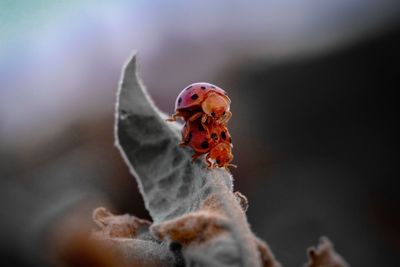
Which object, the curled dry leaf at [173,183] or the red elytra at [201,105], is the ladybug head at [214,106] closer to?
the red elytra at [201,105]

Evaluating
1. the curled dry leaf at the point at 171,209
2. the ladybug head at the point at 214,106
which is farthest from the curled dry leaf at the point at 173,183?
the ladybug head at the point at 214,106

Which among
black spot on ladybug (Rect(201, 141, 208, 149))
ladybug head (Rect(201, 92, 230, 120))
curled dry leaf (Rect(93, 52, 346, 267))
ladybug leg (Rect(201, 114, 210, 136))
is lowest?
curled dry leaf (Rect(93, 52, 346, 267))

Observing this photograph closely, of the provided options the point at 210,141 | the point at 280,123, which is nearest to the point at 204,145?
the point at 210,141

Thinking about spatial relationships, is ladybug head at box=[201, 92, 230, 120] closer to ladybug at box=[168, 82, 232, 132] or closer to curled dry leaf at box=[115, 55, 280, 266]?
ladybug at box=[168, 82, 232, 132]

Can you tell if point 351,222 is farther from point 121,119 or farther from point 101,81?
point 121,119

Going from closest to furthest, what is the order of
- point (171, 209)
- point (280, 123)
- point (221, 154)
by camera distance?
point (171, 209), point (221, 154), point (280, 123)

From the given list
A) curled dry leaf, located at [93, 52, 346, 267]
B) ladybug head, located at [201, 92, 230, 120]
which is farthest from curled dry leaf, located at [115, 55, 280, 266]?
ladybug head, located at [201, 92, 230, 120]

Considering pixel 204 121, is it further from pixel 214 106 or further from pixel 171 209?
pixel 171 209
